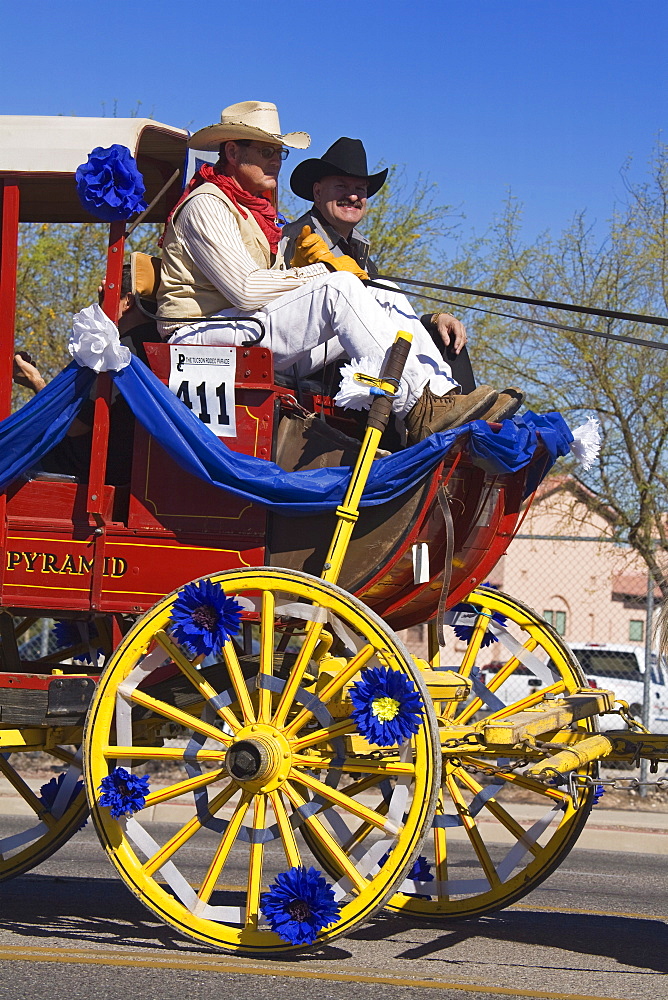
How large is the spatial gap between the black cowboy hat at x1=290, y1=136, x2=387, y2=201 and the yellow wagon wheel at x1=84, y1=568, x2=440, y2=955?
2203mm

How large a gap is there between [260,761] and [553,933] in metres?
1.80

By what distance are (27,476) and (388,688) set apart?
70.3 inches

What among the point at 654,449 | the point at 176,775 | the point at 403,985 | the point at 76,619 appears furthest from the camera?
the point at 654,449

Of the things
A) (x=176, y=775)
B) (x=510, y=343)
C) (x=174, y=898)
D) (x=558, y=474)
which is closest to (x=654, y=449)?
(x=558, y=474)

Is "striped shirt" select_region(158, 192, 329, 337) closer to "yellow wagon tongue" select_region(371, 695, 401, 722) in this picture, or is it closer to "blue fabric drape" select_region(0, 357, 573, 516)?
"blue fabric drape" select_region(0, 357, 573, 516)

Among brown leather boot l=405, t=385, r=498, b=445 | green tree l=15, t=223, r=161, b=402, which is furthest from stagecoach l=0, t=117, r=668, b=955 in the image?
green tree l=15, t=223, r=161, b=402

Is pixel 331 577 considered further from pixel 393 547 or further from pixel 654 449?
pixel 654 449

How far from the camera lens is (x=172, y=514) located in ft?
16.7

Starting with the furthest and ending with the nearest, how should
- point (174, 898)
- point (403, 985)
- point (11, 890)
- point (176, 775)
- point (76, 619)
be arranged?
point (176, 775) < point (11, 890) < point (76, 619) < point (174, 898) < point (403, 985)

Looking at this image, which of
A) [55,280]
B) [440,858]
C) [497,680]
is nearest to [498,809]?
[440,858]

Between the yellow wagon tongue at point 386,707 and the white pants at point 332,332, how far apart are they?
4.41 feet

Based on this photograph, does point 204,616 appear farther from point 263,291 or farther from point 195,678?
point 263,291

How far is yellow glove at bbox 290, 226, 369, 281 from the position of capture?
5543mm

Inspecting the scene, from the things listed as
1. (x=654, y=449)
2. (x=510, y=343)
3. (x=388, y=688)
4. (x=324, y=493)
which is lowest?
(x=388, y=688)
